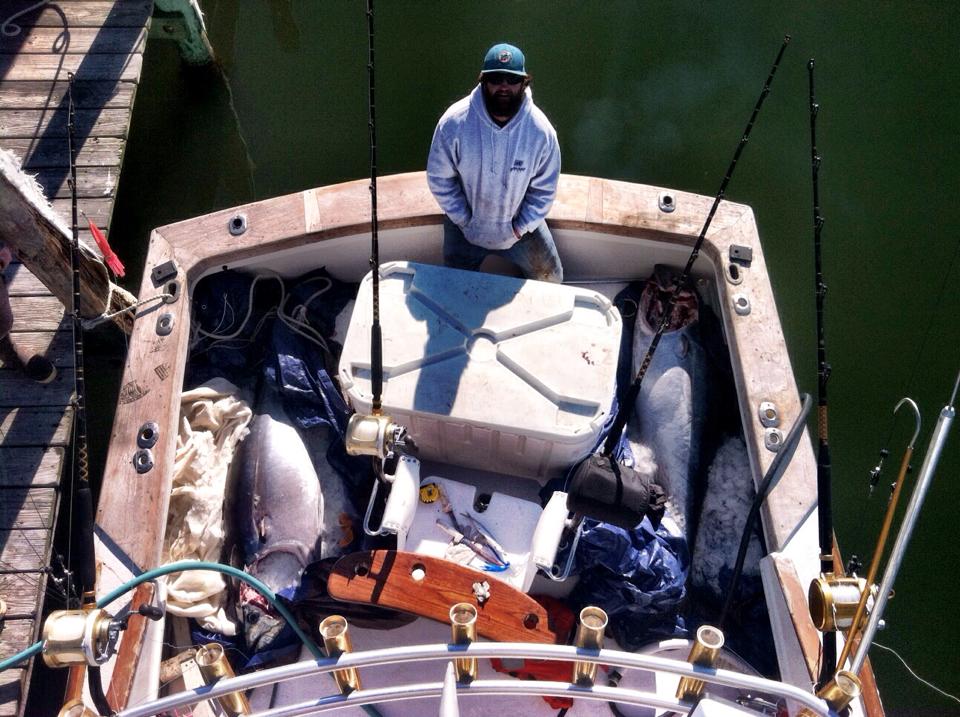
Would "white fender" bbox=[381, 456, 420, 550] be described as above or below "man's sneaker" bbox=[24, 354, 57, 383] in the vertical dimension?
above

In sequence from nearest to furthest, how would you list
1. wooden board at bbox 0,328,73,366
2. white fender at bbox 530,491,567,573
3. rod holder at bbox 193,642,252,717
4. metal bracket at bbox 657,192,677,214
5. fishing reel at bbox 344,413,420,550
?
rod holder at bbox 193,642,252,717 → fishing reel at bbox 344,413,420,550 → white fender at bbox 530,491,567,573 → metal bracket at bbox 657,192,677,214 → wooden board at bbox 0,328,73,366

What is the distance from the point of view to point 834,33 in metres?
6.19

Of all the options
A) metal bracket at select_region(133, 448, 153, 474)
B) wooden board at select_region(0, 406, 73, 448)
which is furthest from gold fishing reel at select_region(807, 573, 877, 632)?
wooden board at select_region(0, 406, 73, 448)

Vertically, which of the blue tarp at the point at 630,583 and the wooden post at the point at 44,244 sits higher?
the wooden post at the point at 44,244

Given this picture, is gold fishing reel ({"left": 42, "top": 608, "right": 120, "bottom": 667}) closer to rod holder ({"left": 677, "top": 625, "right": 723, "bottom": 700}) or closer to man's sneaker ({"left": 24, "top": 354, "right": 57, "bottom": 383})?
rod holder ({"left": 677, "top": 625, "right": 723, "bottom": 700})

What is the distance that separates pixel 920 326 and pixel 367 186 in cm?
387

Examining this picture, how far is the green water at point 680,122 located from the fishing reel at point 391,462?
285 cm

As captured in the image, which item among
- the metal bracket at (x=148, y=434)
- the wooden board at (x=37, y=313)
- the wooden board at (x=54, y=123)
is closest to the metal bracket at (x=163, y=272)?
the metal bracket at (x=148, y=434)

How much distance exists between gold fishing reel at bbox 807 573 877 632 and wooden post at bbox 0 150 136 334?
324 cm

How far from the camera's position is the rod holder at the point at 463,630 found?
192 cm

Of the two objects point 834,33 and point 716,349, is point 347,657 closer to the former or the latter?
point 716,349

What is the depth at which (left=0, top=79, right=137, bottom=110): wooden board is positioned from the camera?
496cm

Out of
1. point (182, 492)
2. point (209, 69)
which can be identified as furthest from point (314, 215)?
point (209, 69)

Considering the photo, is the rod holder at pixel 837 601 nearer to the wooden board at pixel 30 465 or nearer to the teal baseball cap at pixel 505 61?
the teal baseball cap at pixel 505 61
